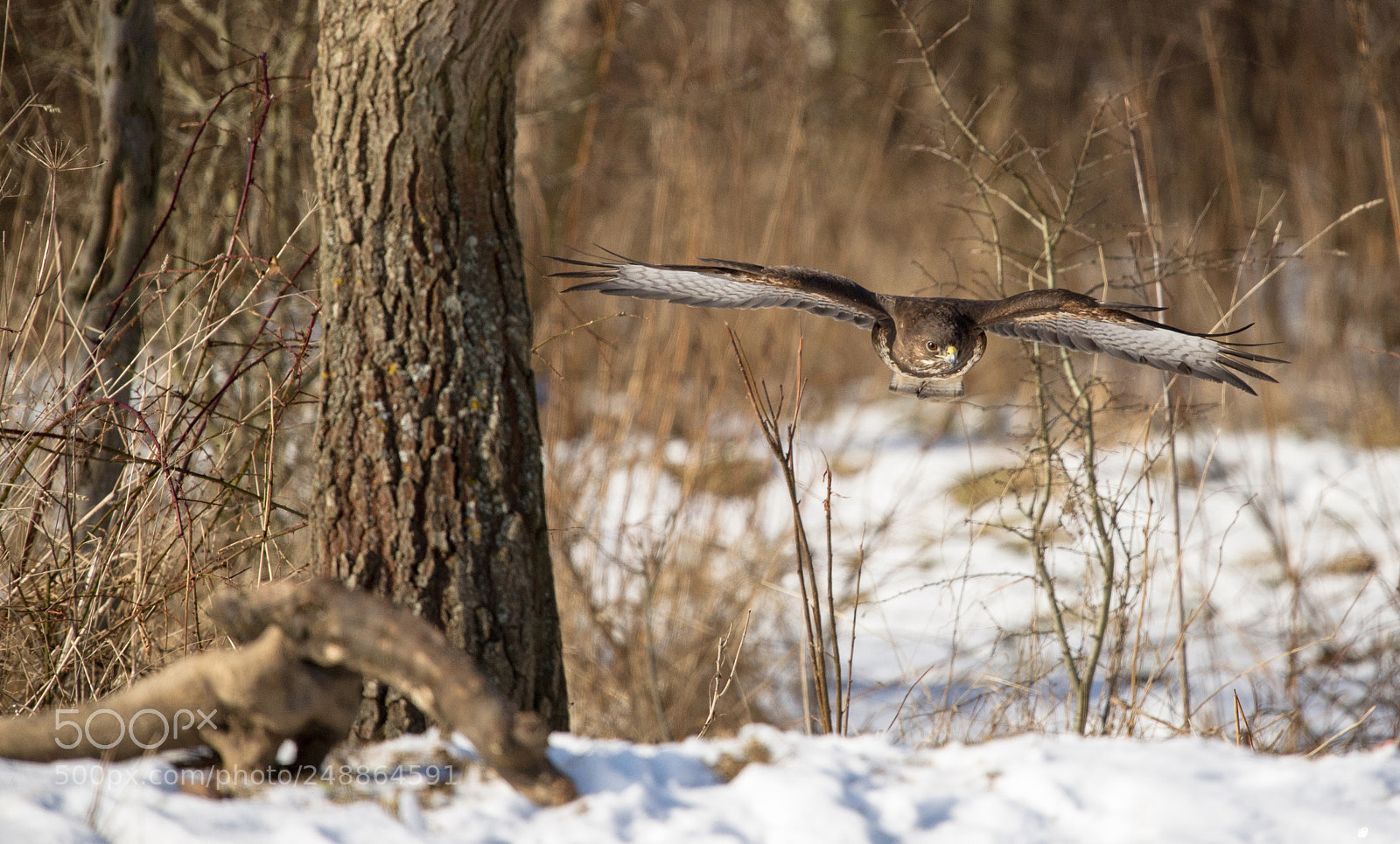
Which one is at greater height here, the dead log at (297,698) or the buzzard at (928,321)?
the buzzard at (928,321)

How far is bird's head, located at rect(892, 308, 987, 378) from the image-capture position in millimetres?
2504

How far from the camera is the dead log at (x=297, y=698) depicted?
4.60ft

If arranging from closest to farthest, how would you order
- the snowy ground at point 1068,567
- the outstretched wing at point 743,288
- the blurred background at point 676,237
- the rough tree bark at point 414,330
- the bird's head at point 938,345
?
the rough tree bark at point 414,330, the blurred background at point 676,237, the outstretched wing at point 743,288, the bird's head at point 938,345, the snowy ground at point 1068,567

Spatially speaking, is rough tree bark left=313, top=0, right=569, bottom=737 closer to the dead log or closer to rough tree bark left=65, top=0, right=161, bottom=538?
the dead log

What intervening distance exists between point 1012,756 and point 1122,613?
126 cm

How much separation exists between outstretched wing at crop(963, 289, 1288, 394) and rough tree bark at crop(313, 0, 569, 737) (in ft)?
4.07

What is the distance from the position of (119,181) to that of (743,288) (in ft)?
5.26

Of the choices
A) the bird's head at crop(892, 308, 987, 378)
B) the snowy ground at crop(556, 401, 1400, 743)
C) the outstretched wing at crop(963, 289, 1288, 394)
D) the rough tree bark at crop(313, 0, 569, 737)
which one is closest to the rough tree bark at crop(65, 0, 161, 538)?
the rough tree bark at crop(313, 0, 569, 737)

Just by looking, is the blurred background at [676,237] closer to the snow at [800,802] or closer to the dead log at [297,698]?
the dead log at [297,698]

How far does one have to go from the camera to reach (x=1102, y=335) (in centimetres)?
256

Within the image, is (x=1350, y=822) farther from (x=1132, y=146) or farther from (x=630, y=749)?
(x=1132, y=146)

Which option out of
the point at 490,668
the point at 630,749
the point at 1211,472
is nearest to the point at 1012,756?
the point at 630,749

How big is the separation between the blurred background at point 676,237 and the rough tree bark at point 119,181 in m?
0.14

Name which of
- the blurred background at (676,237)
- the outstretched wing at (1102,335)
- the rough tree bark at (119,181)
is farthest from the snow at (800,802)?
the rough tree bark at (119,181)
